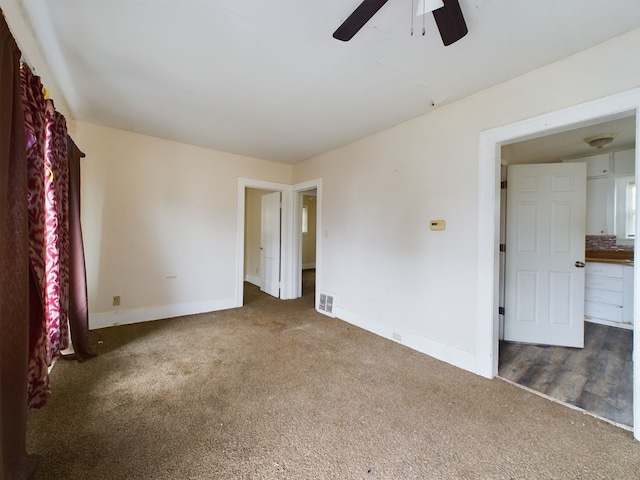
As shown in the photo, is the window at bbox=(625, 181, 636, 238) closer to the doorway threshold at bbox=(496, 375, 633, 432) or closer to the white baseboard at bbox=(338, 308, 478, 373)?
the doorway threshold at bbox=(496, 375, 633, 432)

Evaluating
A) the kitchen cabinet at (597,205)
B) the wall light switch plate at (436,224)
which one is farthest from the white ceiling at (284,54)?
the kitchen cabinet at (597,205)

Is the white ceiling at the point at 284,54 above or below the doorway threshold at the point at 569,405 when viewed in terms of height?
above

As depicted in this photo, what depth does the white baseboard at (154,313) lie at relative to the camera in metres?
3.13

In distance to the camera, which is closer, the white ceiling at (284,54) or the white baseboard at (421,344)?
the white ceiling at (284,54)

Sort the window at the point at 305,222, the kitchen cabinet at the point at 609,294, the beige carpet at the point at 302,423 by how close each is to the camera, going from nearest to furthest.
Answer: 1. the beige carpet at the point at 302,423
2. the kitchen cabinet at the point at 609,294
3. the window at the point at 305,222

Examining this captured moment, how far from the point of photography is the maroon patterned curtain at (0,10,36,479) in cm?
102

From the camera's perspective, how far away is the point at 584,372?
2.28 m

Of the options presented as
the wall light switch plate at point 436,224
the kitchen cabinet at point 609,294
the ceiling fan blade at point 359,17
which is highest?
the ceiling fan blade at point 359,17

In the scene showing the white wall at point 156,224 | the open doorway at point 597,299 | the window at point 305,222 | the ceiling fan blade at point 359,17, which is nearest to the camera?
the ceiling fan blade at point 359,17

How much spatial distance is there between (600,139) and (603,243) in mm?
1707

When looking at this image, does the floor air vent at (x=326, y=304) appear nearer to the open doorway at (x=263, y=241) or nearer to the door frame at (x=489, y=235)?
the open doorway at (x=263, y=241)

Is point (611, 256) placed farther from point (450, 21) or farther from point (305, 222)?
point (305, 222)

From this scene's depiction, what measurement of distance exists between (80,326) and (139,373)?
75 centimetres

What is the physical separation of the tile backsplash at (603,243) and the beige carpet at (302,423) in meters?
3.26
